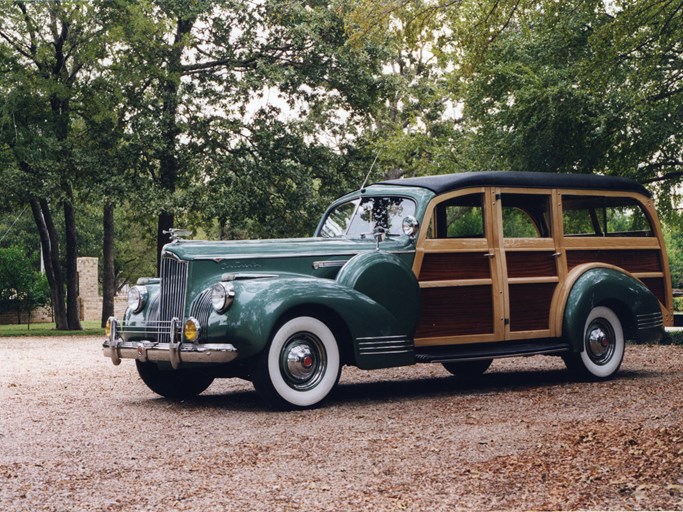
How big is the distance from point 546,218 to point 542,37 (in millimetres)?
8547

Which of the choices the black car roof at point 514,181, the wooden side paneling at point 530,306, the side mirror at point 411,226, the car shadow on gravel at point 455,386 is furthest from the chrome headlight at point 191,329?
the wooden side paneling at point 530,306

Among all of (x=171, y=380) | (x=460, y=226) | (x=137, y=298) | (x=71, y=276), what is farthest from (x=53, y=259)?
(x=460, y=226)

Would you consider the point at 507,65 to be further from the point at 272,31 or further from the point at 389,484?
the point at 389,484

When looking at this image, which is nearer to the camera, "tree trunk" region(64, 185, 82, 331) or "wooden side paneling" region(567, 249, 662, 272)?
"wooden side paneling" region(567, 249, 662, 272)

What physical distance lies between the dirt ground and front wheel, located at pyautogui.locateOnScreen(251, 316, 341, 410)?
203mm

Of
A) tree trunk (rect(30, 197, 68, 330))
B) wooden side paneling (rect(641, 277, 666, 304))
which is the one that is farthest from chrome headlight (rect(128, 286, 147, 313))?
tree trunk (rect(30, 197, 68, 330))

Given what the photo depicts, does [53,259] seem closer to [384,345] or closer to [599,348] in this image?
[599,348]

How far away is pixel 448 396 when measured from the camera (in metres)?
9.27

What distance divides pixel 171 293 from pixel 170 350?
0.66m

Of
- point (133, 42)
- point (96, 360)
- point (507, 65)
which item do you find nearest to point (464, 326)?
point (96, 360)

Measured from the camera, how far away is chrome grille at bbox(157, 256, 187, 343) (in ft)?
28.2

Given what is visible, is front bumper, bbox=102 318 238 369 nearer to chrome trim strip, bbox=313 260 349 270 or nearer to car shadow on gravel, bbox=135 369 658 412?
car shadow on gravel, bbox=135 369 658 412

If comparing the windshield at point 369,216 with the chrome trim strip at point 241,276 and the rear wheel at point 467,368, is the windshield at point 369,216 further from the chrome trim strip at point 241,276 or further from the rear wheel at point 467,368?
the rear wheel at point 467,368

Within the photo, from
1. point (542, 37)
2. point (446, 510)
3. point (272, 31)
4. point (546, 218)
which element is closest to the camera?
point (446, 510)
